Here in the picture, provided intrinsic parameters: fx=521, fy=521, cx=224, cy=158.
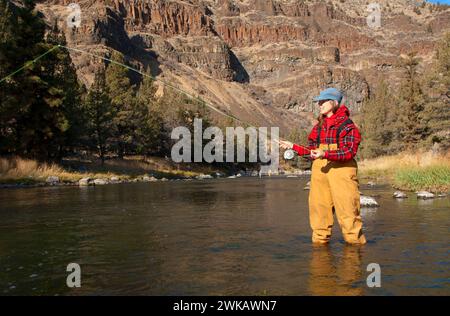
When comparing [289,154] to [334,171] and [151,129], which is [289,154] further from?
[151,129]

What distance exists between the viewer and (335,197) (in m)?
8.09

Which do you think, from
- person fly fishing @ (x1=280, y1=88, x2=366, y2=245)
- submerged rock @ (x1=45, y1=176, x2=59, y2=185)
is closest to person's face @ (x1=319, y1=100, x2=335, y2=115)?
person fly fishing @ (x1=280, y1=88, x2=366, y2=245)

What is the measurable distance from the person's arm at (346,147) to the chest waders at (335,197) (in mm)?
99

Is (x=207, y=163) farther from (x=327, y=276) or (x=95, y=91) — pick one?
(x=327, y=276)

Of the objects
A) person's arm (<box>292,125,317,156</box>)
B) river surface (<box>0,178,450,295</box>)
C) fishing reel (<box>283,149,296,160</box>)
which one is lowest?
river surface (<box>0,178,450,295</box>)

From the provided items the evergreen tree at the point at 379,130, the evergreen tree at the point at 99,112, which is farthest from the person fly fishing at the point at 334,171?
the evergreen tree at the point at 379,130

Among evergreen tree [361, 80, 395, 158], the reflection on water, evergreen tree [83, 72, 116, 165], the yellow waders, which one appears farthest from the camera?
evergreen tree [361, 80, 395, 158]

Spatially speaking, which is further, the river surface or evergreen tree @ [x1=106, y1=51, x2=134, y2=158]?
evergreen tree @ [x1=106, y1=51, x2=134, y2=158]

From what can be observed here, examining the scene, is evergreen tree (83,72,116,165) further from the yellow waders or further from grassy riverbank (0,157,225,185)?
the yellow waders

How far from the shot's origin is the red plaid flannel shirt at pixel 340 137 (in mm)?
8023

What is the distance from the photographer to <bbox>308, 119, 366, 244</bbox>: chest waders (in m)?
8.02

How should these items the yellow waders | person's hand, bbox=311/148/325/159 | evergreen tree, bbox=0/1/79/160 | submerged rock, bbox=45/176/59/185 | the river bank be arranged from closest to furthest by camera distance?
person's hand, bbox=311/148/325/159 < the yellow waders < the river bank < submerged rock, bbox=45/176/59/185 < evergreen tree, bbox=0/1/79/160
